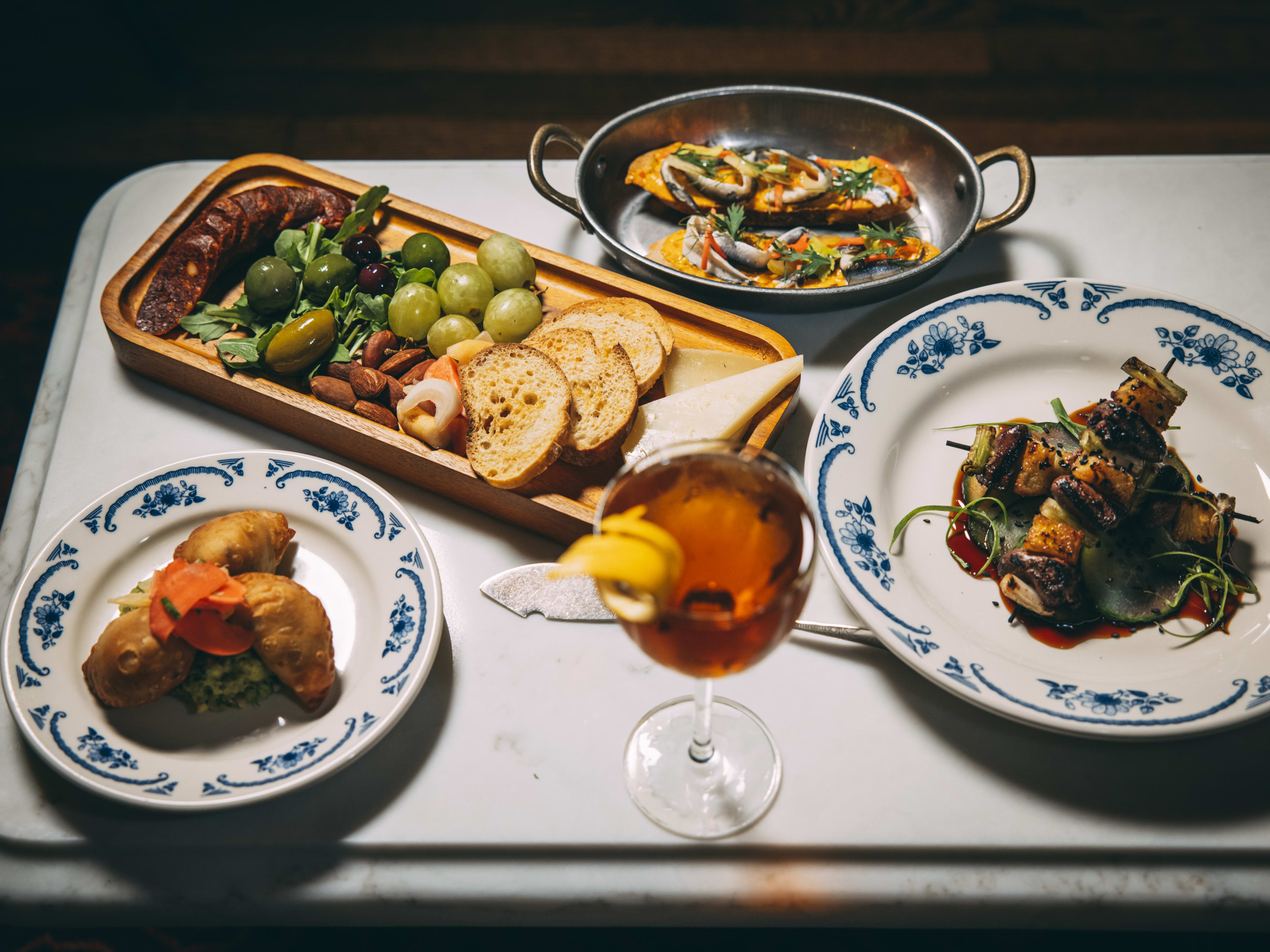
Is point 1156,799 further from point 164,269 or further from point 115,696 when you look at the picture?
point 164,269

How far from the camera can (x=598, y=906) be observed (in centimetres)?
112

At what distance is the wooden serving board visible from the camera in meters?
1.37

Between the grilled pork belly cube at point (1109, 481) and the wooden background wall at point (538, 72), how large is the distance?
248 cm

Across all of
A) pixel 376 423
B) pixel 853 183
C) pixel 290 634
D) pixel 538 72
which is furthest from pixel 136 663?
pixel 538 72

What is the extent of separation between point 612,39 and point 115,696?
3.35 metres

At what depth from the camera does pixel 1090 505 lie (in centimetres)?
120

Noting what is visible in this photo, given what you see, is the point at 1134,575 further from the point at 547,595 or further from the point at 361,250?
the point at 361,250

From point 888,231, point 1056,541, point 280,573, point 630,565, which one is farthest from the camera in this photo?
point 888,231

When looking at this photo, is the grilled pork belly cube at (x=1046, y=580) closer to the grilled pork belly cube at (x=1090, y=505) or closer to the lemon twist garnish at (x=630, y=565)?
the grilled pork belly cube at (x=1090, y=505)

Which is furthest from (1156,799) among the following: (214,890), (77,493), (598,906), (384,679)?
(77,493)

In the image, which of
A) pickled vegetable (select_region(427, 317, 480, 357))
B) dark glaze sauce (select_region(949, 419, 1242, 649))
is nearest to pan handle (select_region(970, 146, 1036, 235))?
dark glaze sauce (select_region(949, 419, 1242, 649))

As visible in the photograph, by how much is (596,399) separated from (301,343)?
1.73 feet

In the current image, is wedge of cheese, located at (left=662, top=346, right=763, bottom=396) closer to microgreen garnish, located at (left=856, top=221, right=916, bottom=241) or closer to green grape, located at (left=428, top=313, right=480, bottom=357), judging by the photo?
green grape, located at (left=428, top=313, right=480, bottom=357)

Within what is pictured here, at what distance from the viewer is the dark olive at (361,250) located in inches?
64.5
